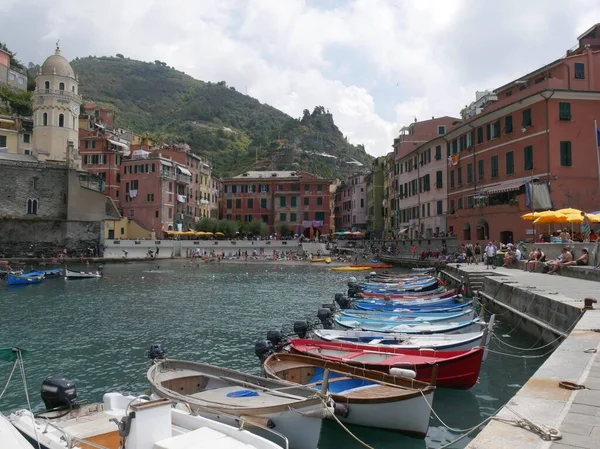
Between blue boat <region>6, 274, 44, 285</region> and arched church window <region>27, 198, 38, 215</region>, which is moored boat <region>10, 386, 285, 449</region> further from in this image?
arched church window <region>27, 198, 38, 215</region>

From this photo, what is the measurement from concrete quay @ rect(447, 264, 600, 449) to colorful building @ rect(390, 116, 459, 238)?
3859 cm

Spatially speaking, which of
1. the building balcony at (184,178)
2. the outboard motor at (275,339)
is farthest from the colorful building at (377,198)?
the outboard motor at (275,339)

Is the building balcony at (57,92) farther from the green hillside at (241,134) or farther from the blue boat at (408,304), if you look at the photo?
the blue boat at (408,304)

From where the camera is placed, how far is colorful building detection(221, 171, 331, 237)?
86.2 m

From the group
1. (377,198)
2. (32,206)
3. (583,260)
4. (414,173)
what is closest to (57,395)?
(583,260)

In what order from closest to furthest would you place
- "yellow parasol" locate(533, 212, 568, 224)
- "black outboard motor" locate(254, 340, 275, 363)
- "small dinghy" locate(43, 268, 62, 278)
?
"black outboard motor" locate(254, 340, 275, 363) < "yellow parasol" locate(533, 212, 568, 224) < "small dinghy" locate(43, 268, 62, 278)

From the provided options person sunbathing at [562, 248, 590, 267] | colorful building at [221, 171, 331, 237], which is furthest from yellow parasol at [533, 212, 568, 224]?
colorful building at [221, 171, 331, 237]

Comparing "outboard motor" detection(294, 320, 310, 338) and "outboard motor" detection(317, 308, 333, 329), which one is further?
"outboard motor" detection(317, 308, 333, 329)

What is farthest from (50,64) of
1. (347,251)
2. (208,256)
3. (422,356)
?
(422,356)

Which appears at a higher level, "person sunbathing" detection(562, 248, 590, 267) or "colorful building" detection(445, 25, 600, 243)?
"colorful building" detection(445, 25, 600, 243)

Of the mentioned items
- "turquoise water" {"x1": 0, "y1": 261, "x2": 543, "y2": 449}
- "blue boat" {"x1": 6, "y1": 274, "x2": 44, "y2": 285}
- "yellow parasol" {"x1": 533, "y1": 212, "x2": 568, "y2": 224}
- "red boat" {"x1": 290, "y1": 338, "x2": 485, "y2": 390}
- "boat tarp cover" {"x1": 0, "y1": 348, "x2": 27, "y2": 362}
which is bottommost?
"turquoise water" {"x1": 0, "y1": 261, "x2": 543, "y2": 449}

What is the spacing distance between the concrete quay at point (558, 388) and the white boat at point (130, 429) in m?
3.16

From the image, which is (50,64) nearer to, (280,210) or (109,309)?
(280,210)

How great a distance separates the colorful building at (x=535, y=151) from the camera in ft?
119
